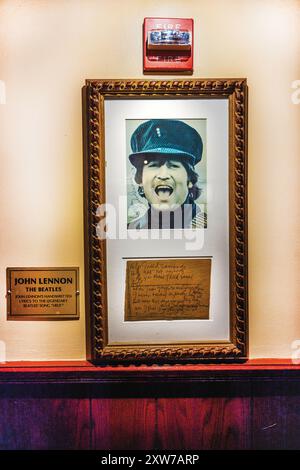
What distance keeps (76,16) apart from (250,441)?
1402 mm

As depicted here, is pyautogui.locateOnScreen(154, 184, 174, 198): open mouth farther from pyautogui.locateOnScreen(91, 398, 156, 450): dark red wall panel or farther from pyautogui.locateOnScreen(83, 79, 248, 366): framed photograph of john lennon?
pyautogui.locateOnScreen(91, 398, 156, 450): dark red wall panel

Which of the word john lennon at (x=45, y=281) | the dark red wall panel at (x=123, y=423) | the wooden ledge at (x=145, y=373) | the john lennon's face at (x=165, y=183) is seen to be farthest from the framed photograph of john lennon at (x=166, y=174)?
the dark red wall panel at (x=123, y=423)

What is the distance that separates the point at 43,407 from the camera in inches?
42.9

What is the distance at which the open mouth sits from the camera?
1071mm

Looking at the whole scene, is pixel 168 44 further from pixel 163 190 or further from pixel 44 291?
pixel 44 291

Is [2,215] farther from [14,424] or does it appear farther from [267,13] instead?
[267,13]

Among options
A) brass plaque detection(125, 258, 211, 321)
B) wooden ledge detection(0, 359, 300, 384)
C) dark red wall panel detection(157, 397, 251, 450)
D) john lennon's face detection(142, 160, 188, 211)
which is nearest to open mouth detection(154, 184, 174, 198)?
john lennon's face detection(142, 160, 188, 211)

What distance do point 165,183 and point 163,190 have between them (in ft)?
0.07

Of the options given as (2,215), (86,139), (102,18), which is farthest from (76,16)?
(2,215)

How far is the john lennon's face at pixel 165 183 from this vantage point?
3.51ft

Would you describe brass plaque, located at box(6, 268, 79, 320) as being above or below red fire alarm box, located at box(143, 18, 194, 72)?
below

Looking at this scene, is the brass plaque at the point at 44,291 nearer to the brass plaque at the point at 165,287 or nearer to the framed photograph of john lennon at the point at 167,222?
the framed photograph of john lennon at the point at 167,222

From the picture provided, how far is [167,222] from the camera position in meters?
1.08

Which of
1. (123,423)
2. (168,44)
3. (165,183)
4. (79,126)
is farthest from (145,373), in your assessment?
(168,44)
